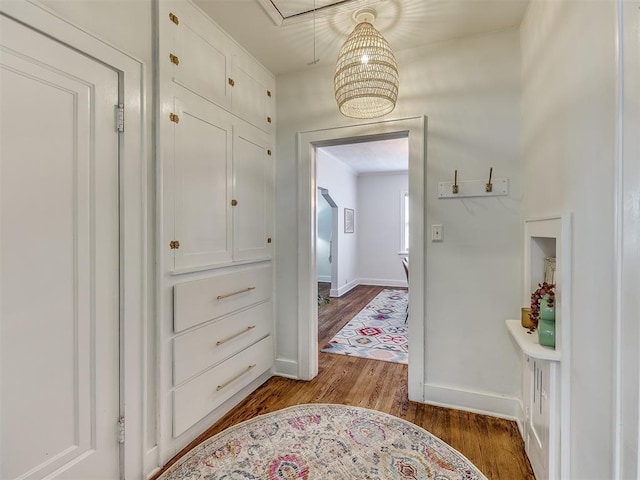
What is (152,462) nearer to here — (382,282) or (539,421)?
(539,421)

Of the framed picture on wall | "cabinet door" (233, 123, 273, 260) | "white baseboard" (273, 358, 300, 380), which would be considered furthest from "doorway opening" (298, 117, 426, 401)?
the framed picture on wall

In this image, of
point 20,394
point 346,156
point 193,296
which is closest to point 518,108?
point 193,296

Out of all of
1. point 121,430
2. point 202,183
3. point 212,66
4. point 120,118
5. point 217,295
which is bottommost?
point 121,430

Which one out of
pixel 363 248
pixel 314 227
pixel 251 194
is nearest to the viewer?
pixel 251 194

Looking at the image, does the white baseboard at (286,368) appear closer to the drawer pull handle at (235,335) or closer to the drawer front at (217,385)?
the drawer front at (217,385)

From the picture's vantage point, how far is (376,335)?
11.7 feet

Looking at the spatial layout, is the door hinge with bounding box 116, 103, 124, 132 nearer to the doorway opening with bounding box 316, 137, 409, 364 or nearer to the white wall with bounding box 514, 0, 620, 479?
the white wall with bounding box 514, 0, 620, 479

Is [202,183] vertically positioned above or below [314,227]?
above

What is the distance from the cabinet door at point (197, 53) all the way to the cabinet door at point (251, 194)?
0.29 meters

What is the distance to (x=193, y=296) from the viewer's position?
5.61 feet

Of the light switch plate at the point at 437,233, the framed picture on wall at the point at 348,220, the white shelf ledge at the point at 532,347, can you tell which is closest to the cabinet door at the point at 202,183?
the light switch plate at the point at 437,233

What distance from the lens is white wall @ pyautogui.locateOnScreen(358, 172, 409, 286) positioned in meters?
6.61

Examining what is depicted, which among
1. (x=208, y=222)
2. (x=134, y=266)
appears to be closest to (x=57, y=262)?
(x=134, y=266)

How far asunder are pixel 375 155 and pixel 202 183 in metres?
3.97
